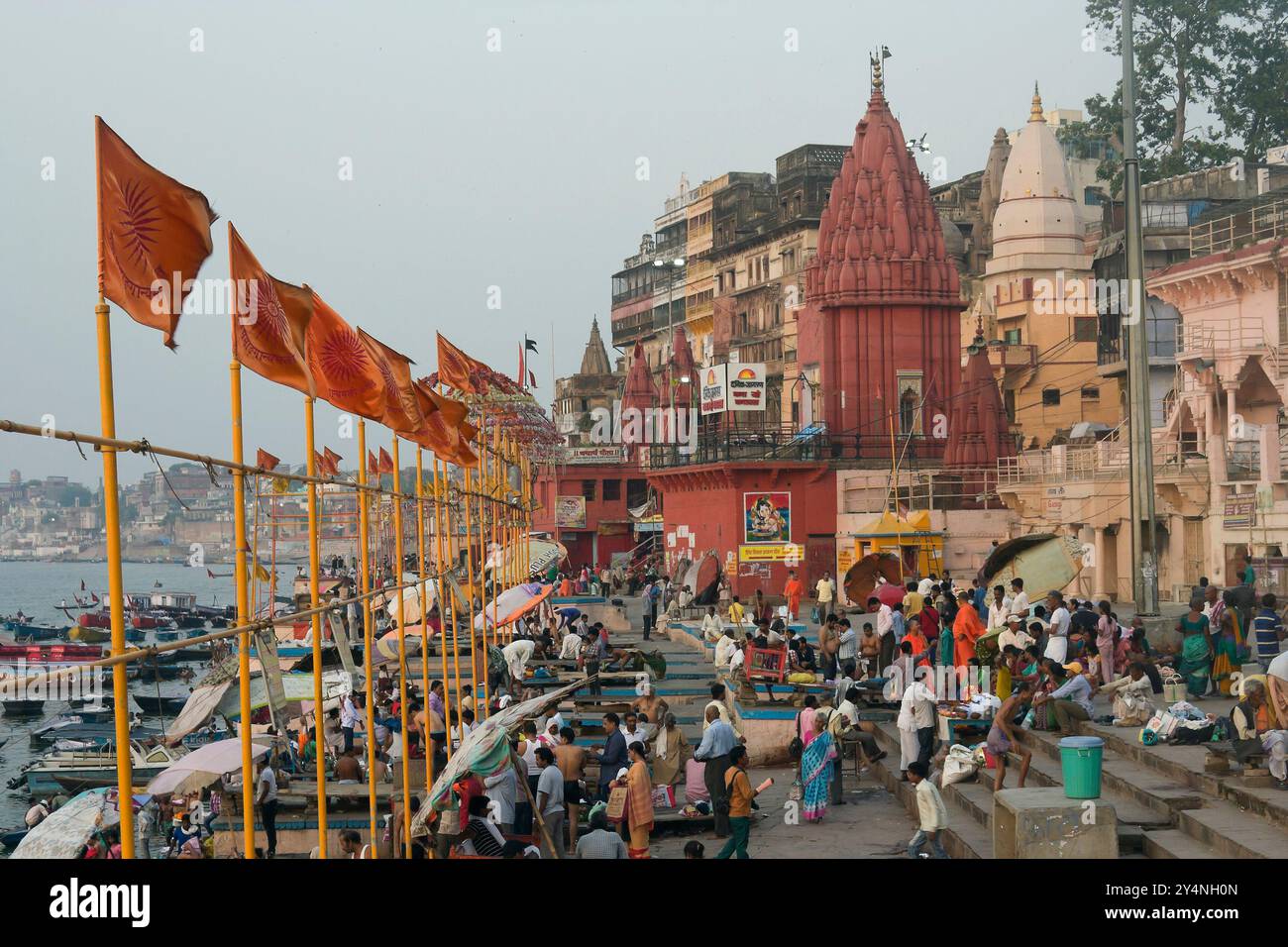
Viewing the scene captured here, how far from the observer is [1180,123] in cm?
5044

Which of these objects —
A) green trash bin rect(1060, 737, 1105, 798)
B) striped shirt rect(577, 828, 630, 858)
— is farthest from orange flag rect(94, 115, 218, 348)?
green trash bin rect(1060, 737, 1105, 798)

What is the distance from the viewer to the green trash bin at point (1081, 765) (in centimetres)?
1141

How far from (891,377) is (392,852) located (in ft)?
99.3

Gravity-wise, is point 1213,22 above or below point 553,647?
above

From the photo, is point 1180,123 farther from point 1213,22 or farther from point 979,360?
point 979,360

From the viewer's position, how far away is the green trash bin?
37.4 ft

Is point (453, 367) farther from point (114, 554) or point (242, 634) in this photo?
point (114, 554)

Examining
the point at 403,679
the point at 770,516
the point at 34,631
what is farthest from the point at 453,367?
the point at 34,631

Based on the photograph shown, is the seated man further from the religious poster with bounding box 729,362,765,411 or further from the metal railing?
the religious poster with bounding box 729,362,765,411

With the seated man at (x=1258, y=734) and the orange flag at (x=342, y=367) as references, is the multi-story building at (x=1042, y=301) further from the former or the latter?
the orange flag at (x=342, y=367)

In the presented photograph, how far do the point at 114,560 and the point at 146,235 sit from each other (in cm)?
158

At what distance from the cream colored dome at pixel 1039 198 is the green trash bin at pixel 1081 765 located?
1696 inches
